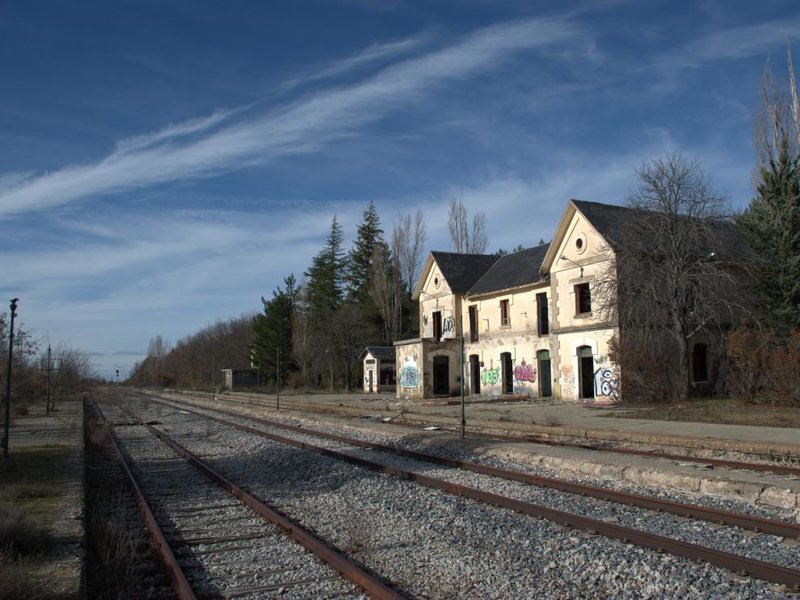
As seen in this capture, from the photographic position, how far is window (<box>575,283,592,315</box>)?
31297mm

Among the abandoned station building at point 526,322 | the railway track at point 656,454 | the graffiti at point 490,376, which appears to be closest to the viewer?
the railway track at point 656,454

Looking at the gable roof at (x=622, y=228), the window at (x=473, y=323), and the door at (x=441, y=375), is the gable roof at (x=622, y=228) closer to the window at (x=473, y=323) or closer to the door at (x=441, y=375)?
the window at (x=473, y=323)

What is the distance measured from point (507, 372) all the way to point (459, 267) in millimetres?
8709

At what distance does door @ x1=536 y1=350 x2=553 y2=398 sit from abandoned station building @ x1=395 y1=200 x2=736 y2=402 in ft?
0.16

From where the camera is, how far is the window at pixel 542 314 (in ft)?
113

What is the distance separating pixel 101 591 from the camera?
638 cm

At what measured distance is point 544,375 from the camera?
112 ft

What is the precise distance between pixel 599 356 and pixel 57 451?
21.3 meters

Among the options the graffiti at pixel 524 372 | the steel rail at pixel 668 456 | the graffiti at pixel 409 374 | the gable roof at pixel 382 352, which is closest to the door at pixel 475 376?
the graffiti at pixel 409 374

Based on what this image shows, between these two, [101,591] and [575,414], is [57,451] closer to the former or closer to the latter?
[101,591]

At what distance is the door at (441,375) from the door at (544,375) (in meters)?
7.28

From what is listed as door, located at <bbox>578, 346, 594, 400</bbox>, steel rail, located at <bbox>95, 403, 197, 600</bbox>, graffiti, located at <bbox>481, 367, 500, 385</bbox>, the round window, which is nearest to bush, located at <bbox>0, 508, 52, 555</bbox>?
steel rail, located at <bbox>95, 403, 197, 600</bbox>

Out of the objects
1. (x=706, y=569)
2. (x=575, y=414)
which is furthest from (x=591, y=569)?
(x=575, y=414)

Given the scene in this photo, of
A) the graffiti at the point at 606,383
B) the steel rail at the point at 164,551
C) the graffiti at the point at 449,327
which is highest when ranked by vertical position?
the graffiti at the point at 449,327
